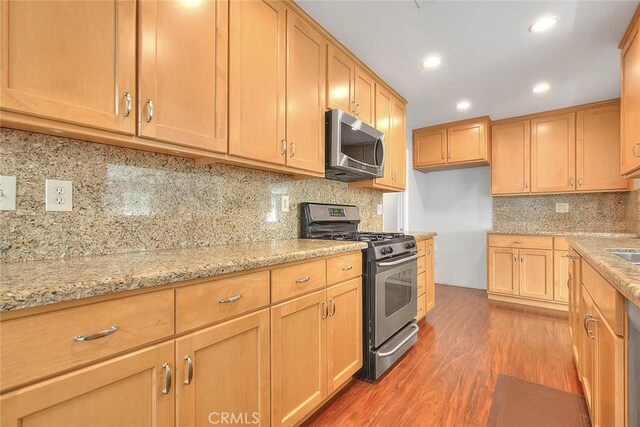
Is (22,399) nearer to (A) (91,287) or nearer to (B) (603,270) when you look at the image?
(A) (91,287)

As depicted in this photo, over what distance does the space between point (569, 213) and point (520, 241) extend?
31.7 inches

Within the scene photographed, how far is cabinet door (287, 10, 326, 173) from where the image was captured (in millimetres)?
1796

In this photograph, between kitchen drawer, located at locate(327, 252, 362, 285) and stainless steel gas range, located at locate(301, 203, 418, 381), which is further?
stainless steel gas range, located at locate(301, 203, 418, 381)

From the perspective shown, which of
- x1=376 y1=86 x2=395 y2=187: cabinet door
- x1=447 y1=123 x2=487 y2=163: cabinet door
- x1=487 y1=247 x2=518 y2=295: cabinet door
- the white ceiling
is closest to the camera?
the white ceiling

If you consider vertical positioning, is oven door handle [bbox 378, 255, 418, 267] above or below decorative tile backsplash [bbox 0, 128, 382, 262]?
below

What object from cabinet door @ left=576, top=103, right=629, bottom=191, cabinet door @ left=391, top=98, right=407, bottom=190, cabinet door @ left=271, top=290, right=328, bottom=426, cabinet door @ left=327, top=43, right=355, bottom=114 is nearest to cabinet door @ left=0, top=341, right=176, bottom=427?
cabinet door @ left=271, top=290, right=328, bottom=426

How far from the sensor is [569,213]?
376 cm

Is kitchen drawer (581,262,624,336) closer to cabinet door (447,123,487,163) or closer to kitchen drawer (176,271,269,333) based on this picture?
kitchen drawer (176,271,269,333)

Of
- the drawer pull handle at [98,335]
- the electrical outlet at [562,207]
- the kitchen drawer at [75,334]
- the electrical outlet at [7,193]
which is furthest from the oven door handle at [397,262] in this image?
the electrical outlet at [562,207]

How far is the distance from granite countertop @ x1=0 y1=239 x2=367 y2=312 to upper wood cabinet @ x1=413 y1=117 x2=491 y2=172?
346 centimetres

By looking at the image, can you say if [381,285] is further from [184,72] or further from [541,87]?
[541,87]

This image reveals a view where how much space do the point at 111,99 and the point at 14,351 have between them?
82 centimetres

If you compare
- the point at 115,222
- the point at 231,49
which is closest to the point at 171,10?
the point at 231,49

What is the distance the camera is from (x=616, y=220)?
3.47m
